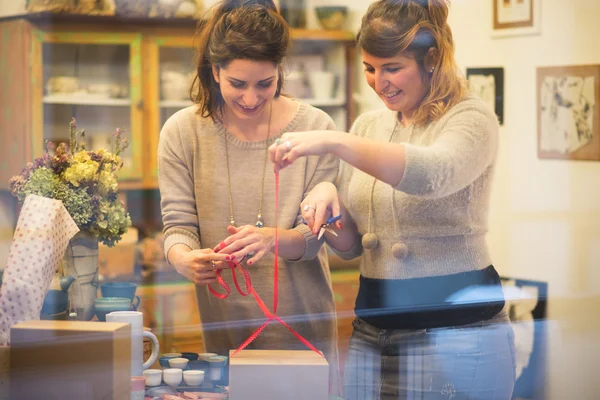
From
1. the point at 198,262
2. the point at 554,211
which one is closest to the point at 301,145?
the point at 198,262

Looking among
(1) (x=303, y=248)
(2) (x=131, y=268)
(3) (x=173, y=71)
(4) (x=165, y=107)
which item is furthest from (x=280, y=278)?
(3) (x=173, y=71)

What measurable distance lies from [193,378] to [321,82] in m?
1.31

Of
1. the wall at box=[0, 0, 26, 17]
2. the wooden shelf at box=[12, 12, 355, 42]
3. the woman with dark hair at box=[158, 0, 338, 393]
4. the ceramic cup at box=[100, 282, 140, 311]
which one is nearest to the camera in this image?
the woman with dark hair at box=[158, 0, 338, 393]

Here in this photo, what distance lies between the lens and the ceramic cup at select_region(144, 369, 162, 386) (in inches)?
51.4

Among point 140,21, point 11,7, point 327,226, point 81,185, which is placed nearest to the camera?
point 327,226

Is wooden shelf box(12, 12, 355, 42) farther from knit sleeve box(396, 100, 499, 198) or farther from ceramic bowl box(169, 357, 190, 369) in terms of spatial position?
ceramic bowl box(169, 357, 190, 369)

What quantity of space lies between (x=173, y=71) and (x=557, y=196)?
4.12 feet

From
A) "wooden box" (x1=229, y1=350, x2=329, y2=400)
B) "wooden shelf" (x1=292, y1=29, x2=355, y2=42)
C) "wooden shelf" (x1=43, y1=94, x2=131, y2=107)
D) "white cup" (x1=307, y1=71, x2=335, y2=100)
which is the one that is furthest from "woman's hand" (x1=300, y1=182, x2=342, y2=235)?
"wooden shelf" (x1=43, y1=94, x2=131, y2=107)

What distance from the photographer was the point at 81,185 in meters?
1.47

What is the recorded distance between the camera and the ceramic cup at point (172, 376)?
4.33 ft

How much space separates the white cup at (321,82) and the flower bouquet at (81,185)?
2.75 ft

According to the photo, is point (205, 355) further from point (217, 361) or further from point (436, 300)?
point (436, 300)

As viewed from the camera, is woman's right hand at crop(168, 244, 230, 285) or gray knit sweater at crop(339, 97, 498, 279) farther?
woman's right hand at crop(168, 244, 230, 285)

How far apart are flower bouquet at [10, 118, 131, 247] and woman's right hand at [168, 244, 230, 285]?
0.49 ft
